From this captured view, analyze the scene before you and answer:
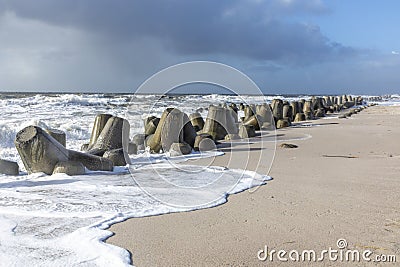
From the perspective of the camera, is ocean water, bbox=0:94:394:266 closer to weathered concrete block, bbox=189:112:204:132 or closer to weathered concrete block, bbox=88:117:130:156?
weathered concrete block, bbox=88:117:130:156

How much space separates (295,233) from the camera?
3.05m

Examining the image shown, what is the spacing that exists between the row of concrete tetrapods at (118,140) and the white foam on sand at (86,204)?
305mm

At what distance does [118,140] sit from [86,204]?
381 centimetres

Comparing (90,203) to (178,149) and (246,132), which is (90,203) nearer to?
(178,149)

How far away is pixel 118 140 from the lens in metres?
7.74

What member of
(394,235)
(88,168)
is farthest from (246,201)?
(88,168)

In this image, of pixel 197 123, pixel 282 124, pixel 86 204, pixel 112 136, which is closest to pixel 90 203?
→ pixel 86 204

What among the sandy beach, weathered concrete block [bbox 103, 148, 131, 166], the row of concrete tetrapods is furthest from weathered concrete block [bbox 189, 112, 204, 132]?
the sandy beach

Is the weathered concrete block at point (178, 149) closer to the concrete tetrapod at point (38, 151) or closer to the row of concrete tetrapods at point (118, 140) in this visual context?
the row of concrete tetrapods at point (118, 140)

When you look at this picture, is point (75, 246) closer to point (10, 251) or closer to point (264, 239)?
point (10, 251)

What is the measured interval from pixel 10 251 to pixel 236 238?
5.12ft

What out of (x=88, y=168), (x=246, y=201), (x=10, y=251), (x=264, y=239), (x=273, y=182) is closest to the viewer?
(x=10, y=251)

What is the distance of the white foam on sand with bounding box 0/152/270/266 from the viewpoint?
2.67 meters

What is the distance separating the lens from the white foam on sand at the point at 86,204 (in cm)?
267
